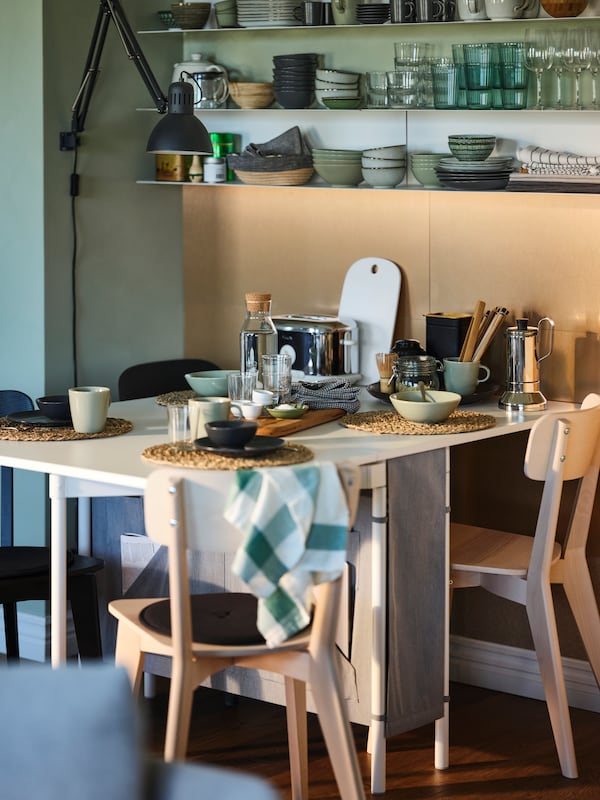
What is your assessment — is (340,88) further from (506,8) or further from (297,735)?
(297,735)

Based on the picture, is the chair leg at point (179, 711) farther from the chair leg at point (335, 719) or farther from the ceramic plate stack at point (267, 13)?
the ceramic plate stack at point (267, 13)

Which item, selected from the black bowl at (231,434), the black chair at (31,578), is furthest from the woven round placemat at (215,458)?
the black chair at (31,578)

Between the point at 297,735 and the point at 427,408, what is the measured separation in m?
0.85

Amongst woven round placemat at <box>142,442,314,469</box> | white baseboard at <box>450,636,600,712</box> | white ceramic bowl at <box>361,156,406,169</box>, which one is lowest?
white baseboard at <box>450,636,600,712</box>

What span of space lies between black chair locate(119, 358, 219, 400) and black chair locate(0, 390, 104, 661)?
0.43 meters

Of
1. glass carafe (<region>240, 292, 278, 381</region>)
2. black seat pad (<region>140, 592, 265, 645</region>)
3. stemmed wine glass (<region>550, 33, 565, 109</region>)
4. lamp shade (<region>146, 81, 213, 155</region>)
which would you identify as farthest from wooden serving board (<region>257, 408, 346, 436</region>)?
stemmed wine glass (<region>550, 33, 565, 109</region>)

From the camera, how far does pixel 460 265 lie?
3771 millimetres

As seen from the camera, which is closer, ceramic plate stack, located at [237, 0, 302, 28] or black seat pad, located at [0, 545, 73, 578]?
black seat pad, located at [0, 545, 73, 578]

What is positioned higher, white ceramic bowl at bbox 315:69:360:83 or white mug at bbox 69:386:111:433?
white ceramic bowl at bbox 315:69:360:83

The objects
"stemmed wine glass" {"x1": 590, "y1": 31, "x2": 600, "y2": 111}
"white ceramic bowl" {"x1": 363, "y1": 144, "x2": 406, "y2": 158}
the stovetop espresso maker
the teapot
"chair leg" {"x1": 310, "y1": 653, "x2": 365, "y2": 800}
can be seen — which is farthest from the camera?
the teapot

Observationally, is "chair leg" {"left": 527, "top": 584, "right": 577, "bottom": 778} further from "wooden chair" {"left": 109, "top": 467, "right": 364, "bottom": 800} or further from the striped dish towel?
the striped dish towel

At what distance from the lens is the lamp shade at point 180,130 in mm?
3467

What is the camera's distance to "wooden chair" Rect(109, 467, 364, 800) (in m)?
2.36

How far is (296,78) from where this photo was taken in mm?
3854
